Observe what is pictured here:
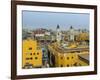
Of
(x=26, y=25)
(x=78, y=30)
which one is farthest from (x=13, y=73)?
(x=78, y=30)

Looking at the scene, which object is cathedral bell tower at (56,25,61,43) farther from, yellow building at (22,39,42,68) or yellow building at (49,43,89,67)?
yellow building at (22,39,42,68)

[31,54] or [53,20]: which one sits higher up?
[53,20]

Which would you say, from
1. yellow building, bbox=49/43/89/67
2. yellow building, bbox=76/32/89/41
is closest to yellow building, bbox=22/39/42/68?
yellow building, bbox=49/43/89/67

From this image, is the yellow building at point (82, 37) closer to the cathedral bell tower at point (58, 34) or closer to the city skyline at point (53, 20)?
the city skyline at point (53, 20)

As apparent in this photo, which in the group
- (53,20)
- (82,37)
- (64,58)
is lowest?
(64,58)

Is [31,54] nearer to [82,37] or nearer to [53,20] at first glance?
[53,20]

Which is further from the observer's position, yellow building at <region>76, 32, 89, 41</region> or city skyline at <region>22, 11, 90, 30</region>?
yellow building at <region>76, 32, 89, 41</region>

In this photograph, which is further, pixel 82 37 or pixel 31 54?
pixel 82 37

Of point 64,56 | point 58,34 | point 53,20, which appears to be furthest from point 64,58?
point 53,20
